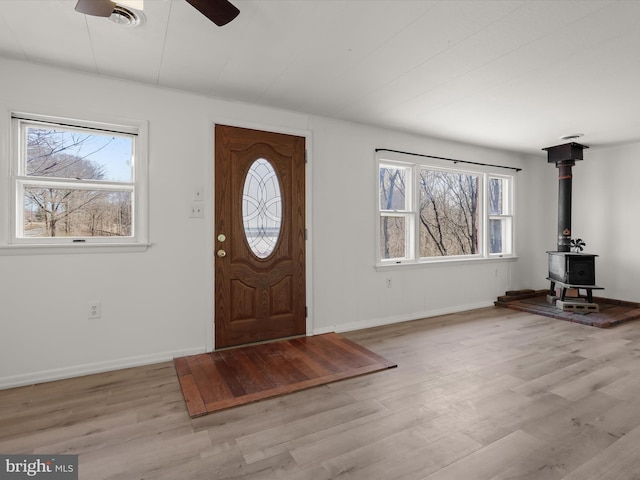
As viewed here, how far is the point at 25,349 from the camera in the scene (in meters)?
2.58

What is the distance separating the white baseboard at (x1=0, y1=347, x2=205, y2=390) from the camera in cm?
→ 255

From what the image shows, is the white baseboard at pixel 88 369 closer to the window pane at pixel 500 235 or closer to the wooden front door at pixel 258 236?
the wooden front door at pixel 258 236

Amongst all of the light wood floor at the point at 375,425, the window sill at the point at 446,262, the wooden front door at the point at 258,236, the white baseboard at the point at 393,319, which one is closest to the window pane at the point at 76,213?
the wooden front door at the point at 258,236

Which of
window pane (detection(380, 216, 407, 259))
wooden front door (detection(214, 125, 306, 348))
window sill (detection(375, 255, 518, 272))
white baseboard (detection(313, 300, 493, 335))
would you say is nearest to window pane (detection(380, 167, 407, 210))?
window pane (detection(380, 216, 407, 259))

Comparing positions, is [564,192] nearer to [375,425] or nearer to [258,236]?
[258,236]

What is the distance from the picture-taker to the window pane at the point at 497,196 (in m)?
5.46

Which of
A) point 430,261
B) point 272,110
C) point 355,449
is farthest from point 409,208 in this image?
point 355,449

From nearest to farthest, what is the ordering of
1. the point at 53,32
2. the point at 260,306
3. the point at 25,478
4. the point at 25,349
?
1. the point at 25,478
2. the point at 53,32
3. the point at 25,349
4. the point at 260,306

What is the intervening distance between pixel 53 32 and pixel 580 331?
5.56m

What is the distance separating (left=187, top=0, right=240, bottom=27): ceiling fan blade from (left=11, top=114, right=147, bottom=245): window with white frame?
1659 mm

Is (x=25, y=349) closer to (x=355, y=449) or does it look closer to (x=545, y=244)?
(x=355, y=449)

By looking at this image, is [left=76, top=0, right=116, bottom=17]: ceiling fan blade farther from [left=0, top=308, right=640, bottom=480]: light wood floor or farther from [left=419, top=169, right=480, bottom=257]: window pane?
[left=419, top=169, right=480, bottom=257]: window pane

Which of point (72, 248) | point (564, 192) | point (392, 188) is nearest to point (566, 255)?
point (564, 192)

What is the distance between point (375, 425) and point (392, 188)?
312 centimetres
